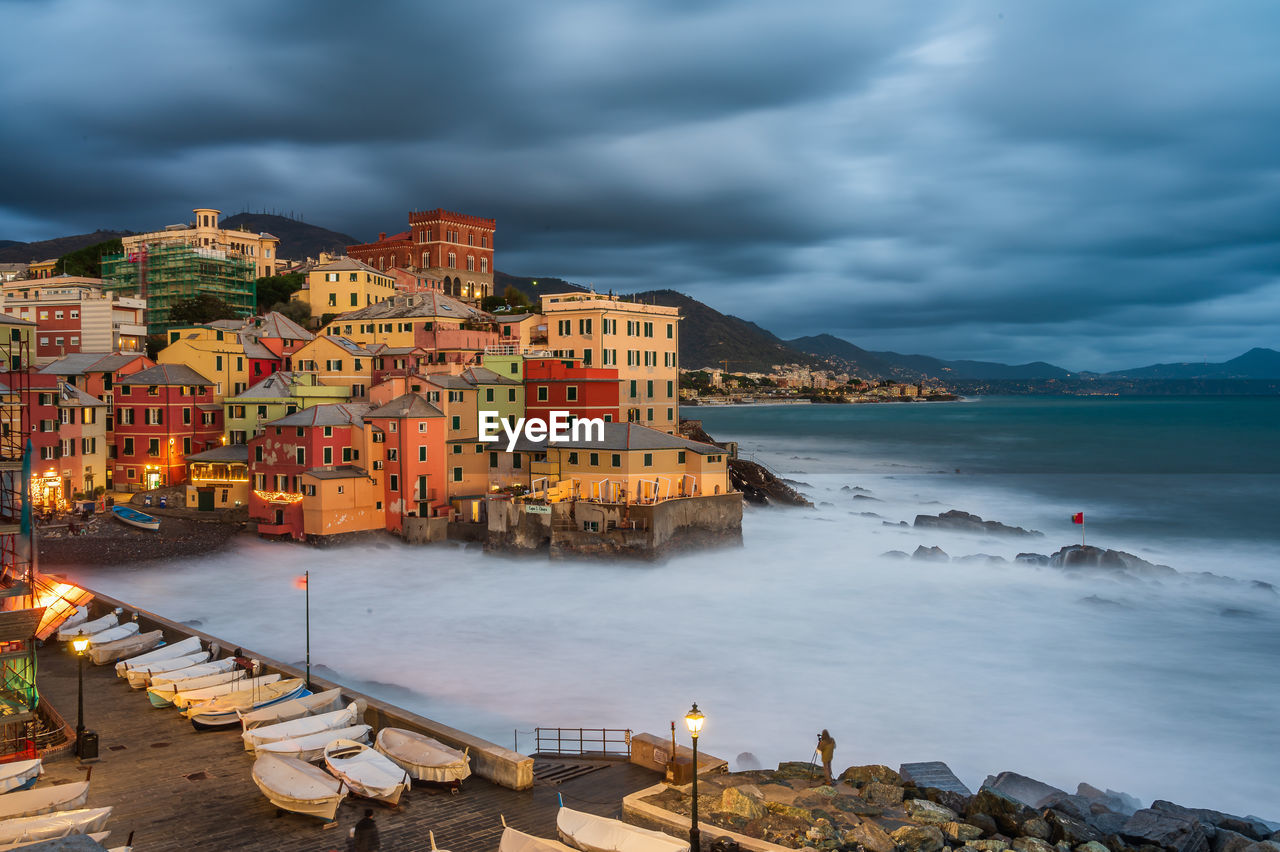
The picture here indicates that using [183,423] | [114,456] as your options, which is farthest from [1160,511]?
[114,456]

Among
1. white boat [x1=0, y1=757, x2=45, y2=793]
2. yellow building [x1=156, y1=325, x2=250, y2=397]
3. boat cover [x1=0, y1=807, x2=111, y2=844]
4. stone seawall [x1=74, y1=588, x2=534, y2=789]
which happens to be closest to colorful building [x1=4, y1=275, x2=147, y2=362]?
yellow building [x1=156, y1=325, x2=250, y2=397]

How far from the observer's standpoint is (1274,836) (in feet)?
60.3

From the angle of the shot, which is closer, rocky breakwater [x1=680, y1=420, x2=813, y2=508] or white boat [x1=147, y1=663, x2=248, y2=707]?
white boat [x1=147, y1=663, x2=248, y2=707]

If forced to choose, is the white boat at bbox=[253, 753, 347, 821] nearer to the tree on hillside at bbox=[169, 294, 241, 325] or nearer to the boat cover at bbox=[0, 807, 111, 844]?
the boat cover at bbox=[0, 807, 111, 844]

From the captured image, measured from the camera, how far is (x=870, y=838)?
50.0 feet

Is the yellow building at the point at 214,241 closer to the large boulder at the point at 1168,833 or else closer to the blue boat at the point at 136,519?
the blue boat at the point at 136,519

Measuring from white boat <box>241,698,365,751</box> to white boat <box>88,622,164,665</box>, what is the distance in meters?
9.07

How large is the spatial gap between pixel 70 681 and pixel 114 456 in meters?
40.4

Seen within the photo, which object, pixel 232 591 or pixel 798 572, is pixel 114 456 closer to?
pixel 232 591

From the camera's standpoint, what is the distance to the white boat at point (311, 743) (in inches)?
687

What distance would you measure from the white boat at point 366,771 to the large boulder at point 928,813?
9.85 meters

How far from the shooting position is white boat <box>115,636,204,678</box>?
23.8 metres

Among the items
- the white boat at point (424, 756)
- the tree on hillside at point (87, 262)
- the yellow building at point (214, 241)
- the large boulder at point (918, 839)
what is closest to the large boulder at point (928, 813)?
the large boulder at point (918, 839)

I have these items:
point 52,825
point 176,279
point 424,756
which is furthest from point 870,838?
point 176,279
